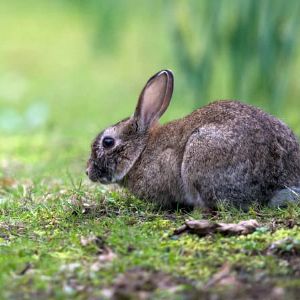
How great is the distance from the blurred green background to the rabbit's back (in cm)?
293

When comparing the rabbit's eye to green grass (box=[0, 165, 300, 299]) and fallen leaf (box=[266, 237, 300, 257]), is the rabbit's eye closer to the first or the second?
green grass (box=[0, 165, 300, 299])

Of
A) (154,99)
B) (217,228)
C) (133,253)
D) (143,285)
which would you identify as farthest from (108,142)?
(143,285)

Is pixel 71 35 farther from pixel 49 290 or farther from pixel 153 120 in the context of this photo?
pixel 49 290

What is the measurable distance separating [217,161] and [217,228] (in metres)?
1.02

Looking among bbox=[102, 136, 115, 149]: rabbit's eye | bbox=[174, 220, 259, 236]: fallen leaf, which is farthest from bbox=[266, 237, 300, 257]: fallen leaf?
bbox=[102, 136, 115, 149]: rabbit's eye

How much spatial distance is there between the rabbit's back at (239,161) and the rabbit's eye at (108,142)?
3.67 feet

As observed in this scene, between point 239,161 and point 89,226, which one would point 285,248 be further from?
point 89,226

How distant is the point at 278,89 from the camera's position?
40.3 feet

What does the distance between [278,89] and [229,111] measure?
16.3 ft

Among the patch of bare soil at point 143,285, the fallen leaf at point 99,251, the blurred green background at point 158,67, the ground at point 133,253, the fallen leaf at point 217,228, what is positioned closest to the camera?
the patch of bare soil at point 143,285

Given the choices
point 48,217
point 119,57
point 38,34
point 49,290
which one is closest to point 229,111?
point 48,217

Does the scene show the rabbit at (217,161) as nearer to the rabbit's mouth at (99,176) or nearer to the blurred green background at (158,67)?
the rabbit's mouth at (99,176)

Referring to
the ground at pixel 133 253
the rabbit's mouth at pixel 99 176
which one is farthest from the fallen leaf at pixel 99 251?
the rabbit's mouth at pixel 99 176

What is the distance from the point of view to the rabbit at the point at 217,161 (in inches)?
281
